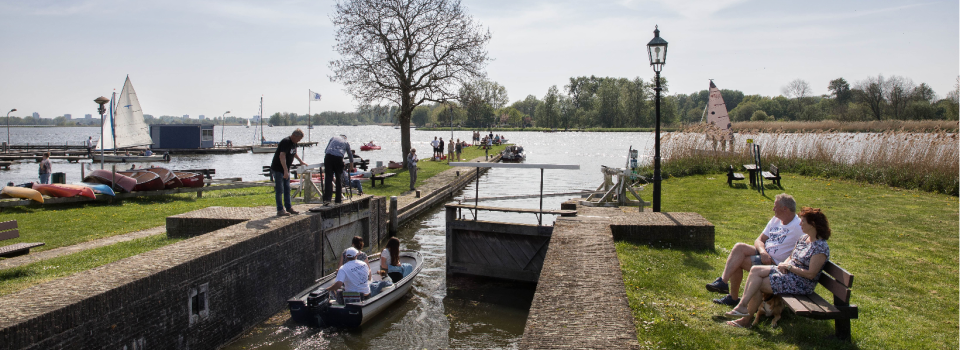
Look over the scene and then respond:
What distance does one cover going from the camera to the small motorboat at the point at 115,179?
57.5ft

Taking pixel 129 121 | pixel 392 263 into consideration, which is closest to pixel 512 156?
pixel 129 121

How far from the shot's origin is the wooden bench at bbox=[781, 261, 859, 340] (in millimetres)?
4969

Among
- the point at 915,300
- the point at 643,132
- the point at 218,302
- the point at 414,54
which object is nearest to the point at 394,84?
the point at 414,54

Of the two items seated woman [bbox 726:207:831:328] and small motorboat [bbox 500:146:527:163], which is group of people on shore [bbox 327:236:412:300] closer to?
seated woman [bbox 726:207:831:328]

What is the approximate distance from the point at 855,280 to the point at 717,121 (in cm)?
2335

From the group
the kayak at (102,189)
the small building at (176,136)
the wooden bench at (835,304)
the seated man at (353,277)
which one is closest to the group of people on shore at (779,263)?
the wooden bench at (835,304)

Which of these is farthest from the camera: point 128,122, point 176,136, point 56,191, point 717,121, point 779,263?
point 176,136

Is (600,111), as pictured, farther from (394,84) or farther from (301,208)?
(301,208)

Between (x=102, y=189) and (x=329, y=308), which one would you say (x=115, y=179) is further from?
(x=329, y=308)

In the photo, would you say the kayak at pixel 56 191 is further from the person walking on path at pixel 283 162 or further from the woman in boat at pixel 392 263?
the woman in boat at pixel 392 263

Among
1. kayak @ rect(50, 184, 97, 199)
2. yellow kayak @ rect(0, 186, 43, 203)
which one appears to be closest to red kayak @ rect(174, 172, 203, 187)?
kayak @ rect(50, 184, 97, 199)

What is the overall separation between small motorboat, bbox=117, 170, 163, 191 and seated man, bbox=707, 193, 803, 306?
1738 centimetres

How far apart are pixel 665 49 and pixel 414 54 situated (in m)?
23.6

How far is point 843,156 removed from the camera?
2208 centimetres
